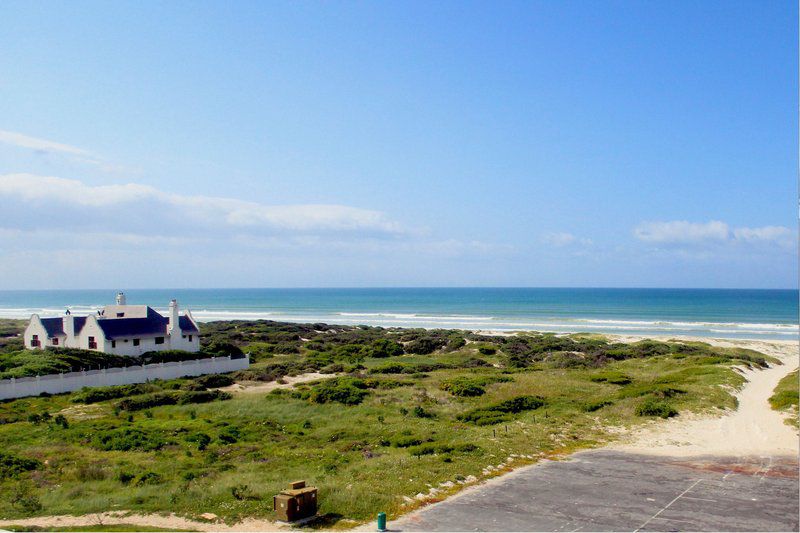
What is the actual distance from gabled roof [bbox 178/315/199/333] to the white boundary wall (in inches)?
234

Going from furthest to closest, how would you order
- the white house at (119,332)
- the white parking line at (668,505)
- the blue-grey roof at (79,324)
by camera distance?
1. the blue-grey roof at (79,324)
2. the white house at (119,332)
3. the white parking line at (668,505)

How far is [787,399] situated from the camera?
33.9 m

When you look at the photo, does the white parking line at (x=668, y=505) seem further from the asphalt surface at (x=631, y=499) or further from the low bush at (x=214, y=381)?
the low bush at (x=214, y=381)

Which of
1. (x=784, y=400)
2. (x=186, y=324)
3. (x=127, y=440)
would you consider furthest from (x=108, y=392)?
(x=784, y=400)

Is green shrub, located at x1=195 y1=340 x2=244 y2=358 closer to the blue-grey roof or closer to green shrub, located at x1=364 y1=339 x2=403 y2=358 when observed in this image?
the blue-grey roof

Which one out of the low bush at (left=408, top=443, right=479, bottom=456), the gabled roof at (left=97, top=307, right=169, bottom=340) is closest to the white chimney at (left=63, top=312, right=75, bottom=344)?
the gabled roof at (left=97, top=307, right=169, bottom=340)

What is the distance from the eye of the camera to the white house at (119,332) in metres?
45.1

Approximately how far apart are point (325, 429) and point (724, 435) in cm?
1850

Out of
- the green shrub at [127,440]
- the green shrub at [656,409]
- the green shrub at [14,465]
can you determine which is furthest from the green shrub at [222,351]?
the green shrub at [656,409]

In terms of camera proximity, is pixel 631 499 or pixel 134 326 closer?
pixel 631 499

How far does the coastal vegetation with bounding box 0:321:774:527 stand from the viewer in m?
17.9

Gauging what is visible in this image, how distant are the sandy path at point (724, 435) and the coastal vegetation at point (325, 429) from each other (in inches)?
54.1

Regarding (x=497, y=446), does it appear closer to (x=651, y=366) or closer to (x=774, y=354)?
(x=651, y=366)

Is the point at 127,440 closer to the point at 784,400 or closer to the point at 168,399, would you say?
the point at 168,399
